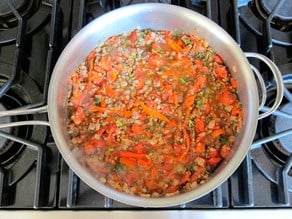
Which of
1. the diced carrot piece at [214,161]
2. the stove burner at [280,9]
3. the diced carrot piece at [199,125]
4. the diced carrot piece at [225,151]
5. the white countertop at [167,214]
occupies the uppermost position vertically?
the stove burner at [280,9]

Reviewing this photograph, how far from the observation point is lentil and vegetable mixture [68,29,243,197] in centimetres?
83

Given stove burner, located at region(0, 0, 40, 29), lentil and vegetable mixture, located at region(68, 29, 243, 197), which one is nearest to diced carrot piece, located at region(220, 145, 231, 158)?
lentil and vegetable mixture, located at region(68, 29, 243, 197)

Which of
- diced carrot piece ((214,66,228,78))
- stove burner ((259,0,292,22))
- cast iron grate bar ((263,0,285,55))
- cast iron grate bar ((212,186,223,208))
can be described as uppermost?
stove burner ((259,0,292,22))

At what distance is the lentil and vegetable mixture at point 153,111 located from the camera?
0.83m

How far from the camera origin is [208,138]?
33.7 inches

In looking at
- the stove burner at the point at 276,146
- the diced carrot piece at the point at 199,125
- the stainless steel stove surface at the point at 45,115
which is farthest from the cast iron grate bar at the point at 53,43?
the stove burner at the point at 276,146

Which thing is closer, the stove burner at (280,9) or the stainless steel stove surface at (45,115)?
the stainless steel stove surface at (45,115)

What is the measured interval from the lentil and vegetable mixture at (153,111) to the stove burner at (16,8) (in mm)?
167

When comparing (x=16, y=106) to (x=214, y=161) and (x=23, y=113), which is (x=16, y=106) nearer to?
(x=23, y=113)

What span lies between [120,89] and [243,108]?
23 cm

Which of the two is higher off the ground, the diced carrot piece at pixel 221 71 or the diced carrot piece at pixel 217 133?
the diced carrot piece at pixel 221 71

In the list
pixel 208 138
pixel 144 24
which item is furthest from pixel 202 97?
pixel 144 24

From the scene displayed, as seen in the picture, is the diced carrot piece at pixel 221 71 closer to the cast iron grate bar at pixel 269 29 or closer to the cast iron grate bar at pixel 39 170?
the cast iron grate bar at pixel 269 29

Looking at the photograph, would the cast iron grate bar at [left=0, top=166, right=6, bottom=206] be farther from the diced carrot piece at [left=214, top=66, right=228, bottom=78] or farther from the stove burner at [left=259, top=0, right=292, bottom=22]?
the stove burner at [left=259, top=0, right=292, bottom=22]
